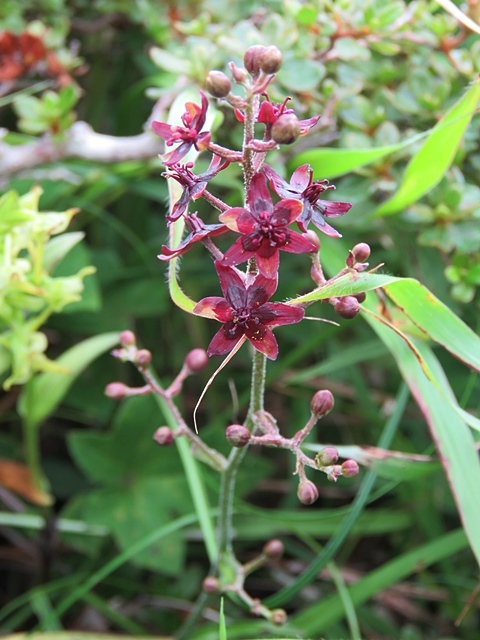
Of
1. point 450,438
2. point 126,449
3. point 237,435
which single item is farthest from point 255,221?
point 126,449

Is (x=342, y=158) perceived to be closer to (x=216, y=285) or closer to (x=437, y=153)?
(x=437, y=153)

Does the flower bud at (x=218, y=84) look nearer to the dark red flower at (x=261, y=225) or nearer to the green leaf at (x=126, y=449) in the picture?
the dark red flower at (x=261, y=225)

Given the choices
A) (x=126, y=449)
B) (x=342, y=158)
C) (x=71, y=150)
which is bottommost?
(x=126, y=449)

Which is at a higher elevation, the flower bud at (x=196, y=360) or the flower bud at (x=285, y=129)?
the flower bud at (x=285, y=129)

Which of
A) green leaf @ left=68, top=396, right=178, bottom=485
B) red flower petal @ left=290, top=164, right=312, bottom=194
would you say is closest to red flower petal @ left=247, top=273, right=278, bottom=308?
red flower petal @ left=290, top=164, right=312, bottom=194

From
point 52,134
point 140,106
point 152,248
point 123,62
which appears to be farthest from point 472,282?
point 123,62

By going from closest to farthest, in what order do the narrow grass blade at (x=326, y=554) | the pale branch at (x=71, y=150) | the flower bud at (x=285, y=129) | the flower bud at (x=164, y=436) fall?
the flower bud at (x=285, y=129), the flower bud at (x=164, y=436), the narrow grass blade at (x=326, y=554), the pale branch at (x=71, y=150)

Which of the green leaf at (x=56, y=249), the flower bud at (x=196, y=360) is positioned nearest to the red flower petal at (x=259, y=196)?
the flower bud at (x=196, y=360)
